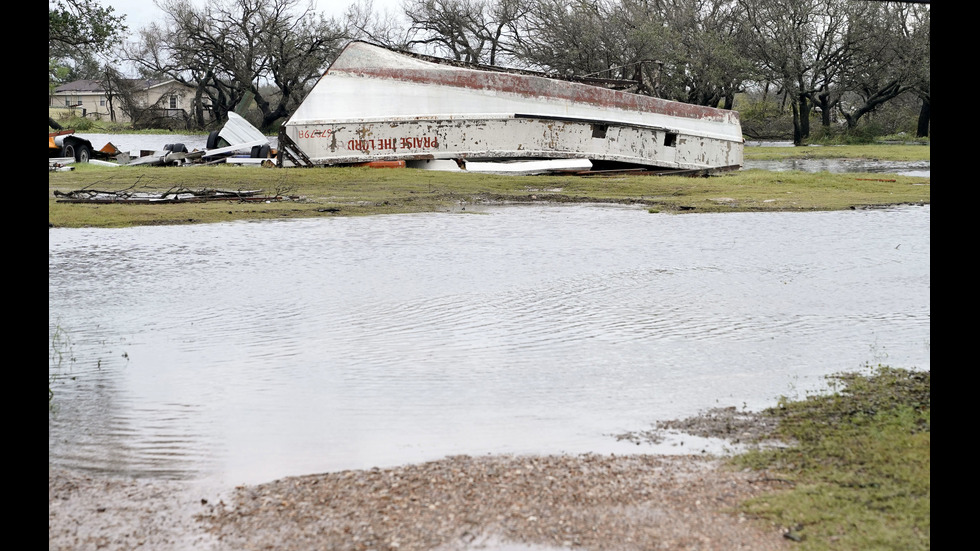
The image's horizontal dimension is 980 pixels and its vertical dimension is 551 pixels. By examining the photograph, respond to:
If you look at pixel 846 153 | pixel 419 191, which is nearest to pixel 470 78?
pixel 419 191

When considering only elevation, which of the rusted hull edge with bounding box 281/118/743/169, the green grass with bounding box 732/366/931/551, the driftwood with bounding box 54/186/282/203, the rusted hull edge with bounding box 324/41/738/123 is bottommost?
the green grass with bounding box 732/366/931/551

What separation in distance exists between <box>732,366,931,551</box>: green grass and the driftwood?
1420cm

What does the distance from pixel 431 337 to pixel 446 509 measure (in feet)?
13.0

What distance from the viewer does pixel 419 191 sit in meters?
20.6

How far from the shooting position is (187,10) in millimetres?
60250

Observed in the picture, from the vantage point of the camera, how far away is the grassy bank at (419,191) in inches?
674

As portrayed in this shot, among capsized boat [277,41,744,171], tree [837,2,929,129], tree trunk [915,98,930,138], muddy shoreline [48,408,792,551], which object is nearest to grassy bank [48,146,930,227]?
capsized boat [277,41,744,171]

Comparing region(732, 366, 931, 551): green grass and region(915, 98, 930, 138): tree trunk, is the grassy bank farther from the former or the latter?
region(915, 98, 930, 138): tree trunk

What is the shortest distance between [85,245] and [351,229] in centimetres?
367

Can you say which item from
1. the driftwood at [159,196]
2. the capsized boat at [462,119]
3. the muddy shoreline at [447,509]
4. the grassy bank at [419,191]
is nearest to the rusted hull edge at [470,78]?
the capsized boat at [462,119]

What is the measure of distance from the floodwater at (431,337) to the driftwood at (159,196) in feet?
10.7

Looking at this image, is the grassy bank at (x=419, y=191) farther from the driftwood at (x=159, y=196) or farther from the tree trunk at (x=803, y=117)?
the tree trunk at (x=803, y=117)

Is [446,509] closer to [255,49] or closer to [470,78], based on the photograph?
[470,78]

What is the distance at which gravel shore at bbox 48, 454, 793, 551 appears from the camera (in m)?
4.04
